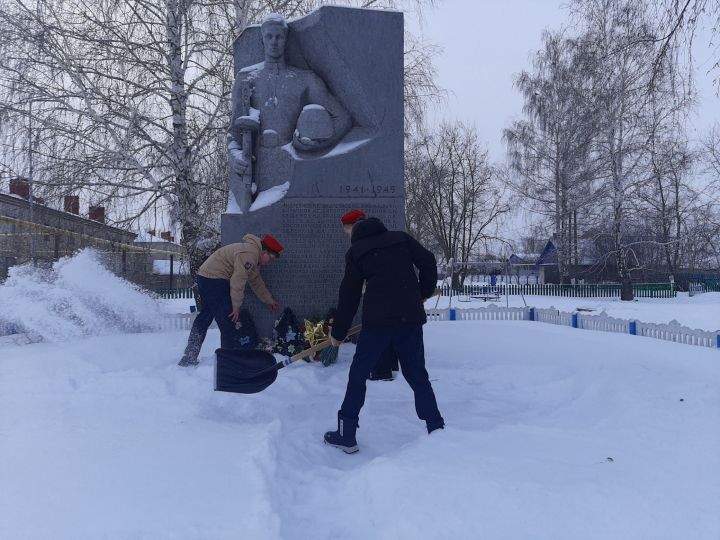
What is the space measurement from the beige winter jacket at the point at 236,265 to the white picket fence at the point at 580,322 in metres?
3.66

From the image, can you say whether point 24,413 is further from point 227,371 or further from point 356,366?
point 356,366

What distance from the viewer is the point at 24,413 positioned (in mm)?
3170

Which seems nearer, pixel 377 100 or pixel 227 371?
pixel 227 371

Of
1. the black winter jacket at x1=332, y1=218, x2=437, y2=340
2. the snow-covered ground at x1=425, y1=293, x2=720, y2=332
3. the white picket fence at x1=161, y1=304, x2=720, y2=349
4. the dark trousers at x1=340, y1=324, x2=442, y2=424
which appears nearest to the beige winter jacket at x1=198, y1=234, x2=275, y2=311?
the black winter jacket at x1=332, y1=218, x2=437, y2=340

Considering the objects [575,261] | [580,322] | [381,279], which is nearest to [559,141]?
[575,261]

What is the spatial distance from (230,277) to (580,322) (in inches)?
259

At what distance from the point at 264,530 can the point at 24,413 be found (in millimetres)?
2041

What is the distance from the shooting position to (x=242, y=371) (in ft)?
12.6

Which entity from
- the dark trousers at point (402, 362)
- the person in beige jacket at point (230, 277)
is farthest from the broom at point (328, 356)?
the dark trousers at point (402, 362)

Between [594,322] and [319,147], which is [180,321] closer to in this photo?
[319,147]

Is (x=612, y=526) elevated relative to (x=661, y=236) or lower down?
lower down

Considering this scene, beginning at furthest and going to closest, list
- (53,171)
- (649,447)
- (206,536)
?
1. (53,171)
2. (649,447)
3. (206,536)

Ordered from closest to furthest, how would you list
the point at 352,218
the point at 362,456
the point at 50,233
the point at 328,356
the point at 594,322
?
1. the point at 362,456
2. the point at 352,218
3. the point at 328,356
4. the point at 594,322
5. the point at 50,233

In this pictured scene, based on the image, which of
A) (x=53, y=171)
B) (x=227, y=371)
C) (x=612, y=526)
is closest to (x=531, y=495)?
(x=612, y=526)
